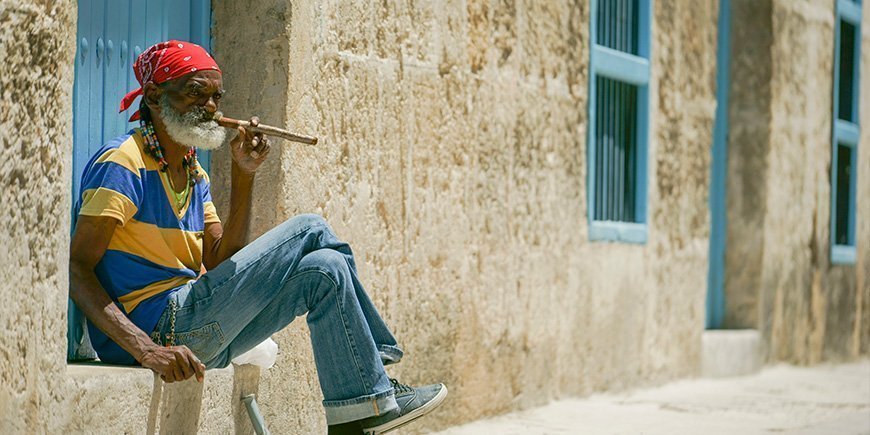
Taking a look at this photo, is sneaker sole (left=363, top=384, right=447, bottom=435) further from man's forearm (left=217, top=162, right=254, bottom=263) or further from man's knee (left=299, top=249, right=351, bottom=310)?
man's forearm (left=217, top=162, right=254, bottom=263)

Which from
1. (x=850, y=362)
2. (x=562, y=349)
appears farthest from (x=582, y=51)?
(x=850, y=362)

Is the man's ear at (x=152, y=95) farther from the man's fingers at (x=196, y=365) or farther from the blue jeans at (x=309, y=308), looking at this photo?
the man's fingers at (x=196, y=365)

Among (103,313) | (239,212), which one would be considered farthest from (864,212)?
(103,313)

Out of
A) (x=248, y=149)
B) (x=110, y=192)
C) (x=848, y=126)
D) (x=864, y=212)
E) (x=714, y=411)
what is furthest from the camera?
(x=864, y=212)

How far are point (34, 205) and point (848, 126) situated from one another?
8.96 metres

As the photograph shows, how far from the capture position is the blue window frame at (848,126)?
11.2 m

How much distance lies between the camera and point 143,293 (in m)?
4.02

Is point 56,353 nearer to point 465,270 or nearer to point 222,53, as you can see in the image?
point 222,53

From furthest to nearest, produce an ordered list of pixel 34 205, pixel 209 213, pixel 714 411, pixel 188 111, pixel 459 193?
1. pixel 714 411
2. pixel 459 193
3. pixel 209 213
4. pixel 188 111
5. pixel 34 205

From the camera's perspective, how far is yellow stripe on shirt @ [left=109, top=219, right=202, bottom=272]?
401 centimetres

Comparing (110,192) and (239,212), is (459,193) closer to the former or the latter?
(239,212)

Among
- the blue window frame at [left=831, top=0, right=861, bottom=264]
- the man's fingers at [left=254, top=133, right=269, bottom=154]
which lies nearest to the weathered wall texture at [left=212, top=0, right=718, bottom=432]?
the man's fingers at [left=254, top=133, right=269, bottom=154]

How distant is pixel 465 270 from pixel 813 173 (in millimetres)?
5227

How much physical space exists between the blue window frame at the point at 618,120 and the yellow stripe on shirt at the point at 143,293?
12.2 ft
